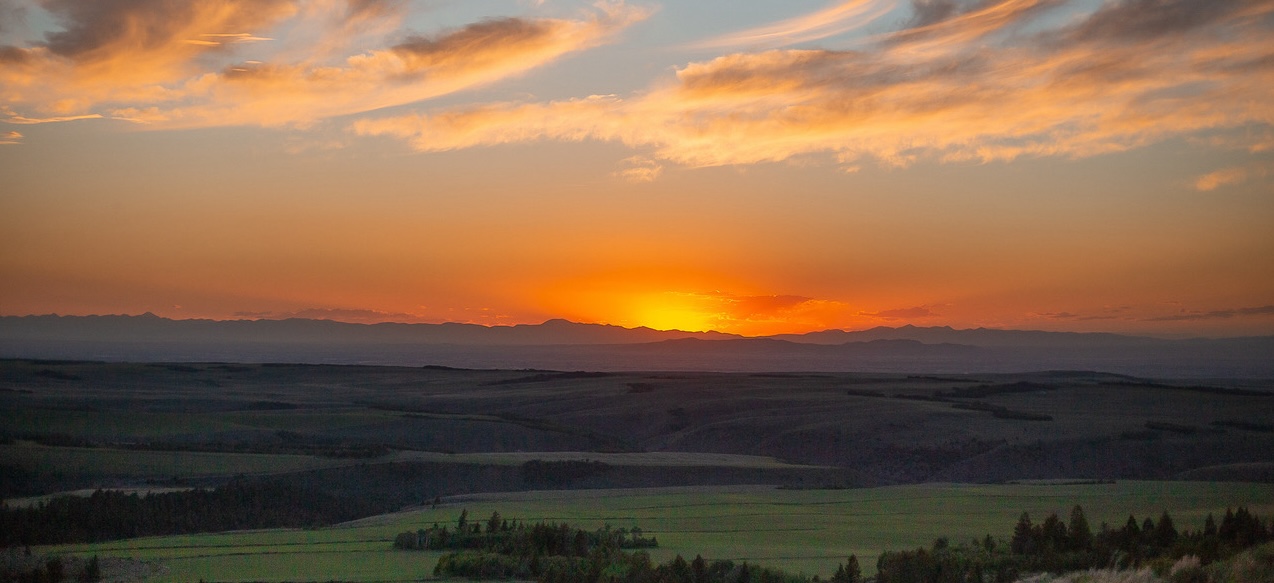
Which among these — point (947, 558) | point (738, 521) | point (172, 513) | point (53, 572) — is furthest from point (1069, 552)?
point (172, 513)

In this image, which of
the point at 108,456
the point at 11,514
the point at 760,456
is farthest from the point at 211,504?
the point at 760,456

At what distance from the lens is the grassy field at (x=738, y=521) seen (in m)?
15.2

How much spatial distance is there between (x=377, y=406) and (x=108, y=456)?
26.9 meters

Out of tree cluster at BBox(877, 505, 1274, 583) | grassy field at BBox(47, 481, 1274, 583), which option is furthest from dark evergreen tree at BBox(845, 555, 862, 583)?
grassy field at BBox(47, 481, 1274, 583)

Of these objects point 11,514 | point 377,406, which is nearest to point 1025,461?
point 11,514

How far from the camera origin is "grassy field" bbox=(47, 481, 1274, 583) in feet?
50.0

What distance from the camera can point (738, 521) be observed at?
20.4 m

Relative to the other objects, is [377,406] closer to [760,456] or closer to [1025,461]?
[760,456]

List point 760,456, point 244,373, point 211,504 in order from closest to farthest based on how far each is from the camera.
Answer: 1. point 211,504
2. point 760,456
3. point 244,373

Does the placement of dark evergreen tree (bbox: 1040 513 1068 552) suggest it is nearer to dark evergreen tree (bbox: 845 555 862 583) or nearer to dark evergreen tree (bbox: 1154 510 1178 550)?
dark evergreen tree (bbox: 1154 510 1178 550)

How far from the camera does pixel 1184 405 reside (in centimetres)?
4925

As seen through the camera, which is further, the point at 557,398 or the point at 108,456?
the point at 557,398

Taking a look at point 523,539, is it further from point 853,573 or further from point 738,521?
point 738,521

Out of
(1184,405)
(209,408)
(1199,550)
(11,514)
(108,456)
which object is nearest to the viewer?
(1199,550)
